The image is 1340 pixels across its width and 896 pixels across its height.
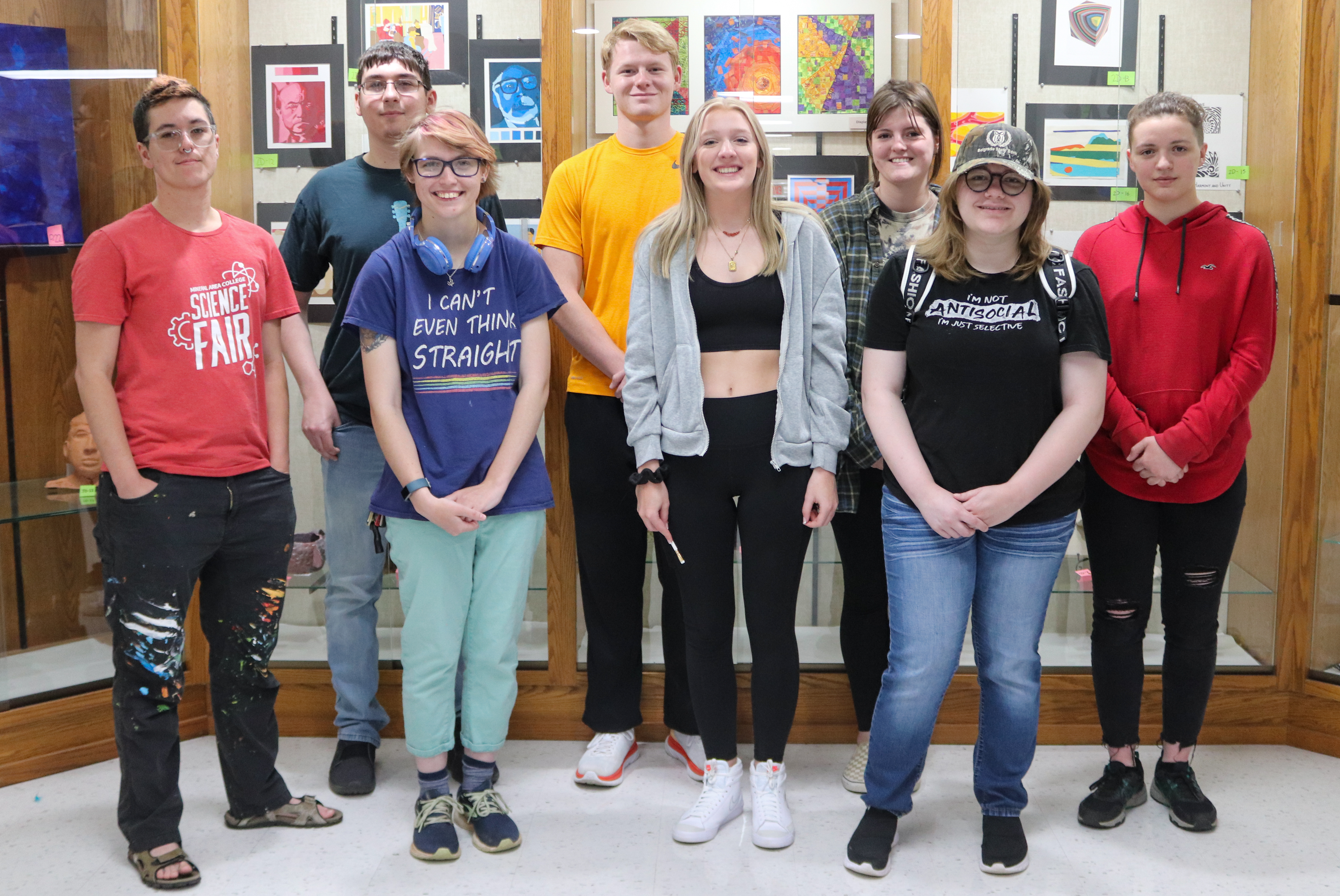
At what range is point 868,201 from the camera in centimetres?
267

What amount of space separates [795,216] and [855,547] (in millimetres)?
796

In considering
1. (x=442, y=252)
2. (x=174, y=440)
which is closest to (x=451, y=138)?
(x=442, y=252)

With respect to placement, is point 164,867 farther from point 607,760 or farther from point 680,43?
point 680,43

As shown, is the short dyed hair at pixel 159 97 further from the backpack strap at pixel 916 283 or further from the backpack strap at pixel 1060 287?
the backpack strap at pixel 1060 287

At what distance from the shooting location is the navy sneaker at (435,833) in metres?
2.44

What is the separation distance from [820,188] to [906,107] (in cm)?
54

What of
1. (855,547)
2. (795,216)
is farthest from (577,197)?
(855,547)

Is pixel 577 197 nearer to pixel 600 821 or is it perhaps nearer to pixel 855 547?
pixel 855 547

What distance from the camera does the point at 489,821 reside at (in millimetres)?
2506

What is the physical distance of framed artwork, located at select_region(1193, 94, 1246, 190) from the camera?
10.1 feet

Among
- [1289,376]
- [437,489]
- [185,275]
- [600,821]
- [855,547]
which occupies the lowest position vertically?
[600,821]

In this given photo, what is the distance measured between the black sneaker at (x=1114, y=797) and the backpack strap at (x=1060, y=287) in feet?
3.53

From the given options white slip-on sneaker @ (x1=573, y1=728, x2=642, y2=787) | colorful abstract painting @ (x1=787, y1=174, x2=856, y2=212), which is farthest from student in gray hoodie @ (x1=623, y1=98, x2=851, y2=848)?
colorful abstract painting @ (x1=787, y1=174, x2=856, y2=212)

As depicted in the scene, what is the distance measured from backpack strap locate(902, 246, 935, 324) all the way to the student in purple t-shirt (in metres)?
0.78
